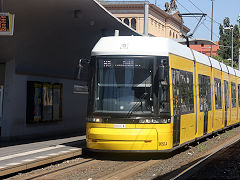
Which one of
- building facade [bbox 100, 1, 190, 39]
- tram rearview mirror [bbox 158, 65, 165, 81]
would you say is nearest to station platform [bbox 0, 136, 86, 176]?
tram rearview mirror [bbox 158, 65, 165, 81]

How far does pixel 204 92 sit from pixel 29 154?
6.87 metres

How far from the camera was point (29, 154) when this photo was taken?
1291cm

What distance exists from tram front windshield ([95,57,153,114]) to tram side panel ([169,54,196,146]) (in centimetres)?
86

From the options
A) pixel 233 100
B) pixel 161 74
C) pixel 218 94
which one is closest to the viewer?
pixel 161 74

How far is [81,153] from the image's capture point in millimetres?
13930

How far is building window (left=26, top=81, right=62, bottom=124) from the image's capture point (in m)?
18.2

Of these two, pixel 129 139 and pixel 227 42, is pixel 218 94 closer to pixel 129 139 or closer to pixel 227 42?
pixel 129 139

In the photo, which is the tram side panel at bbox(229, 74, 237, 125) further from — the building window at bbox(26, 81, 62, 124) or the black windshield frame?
the black windshield frame

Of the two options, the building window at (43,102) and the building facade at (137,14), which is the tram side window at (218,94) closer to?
the building window at (43,102)

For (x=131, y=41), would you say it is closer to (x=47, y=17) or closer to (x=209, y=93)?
(x=47, y=17)

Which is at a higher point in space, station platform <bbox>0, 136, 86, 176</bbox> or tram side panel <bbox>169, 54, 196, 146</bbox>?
tram side panel <bbox>169, 54, 196, 146</bbox>

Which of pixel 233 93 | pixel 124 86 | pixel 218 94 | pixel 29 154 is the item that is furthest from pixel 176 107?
pixel 233 93

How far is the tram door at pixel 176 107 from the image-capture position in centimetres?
1311

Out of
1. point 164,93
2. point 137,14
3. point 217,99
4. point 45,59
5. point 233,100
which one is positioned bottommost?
point 164,93
